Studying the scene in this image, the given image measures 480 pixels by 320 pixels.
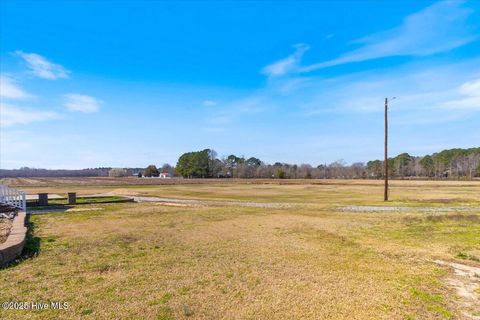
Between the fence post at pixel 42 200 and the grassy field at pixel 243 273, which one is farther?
the fence post at pixel 42 200

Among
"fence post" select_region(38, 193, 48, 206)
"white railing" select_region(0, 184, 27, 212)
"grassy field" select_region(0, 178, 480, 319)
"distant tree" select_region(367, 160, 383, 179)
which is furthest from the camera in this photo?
"distant tree" select_region(367, 160, 383, 179)

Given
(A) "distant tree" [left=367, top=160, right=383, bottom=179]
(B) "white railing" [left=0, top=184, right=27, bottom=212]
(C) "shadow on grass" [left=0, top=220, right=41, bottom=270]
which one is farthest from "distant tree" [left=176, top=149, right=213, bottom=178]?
(C) "shadow on grass" [left=0, top=220, right=41, bottom=270]

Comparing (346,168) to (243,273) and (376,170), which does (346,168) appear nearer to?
(376,170)

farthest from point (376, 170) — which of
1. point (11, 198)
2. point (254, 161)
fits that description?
point (11, 198)

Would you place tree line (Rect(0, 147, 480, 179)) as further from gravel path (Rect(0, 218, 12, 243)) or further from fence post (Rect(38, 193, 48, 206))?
gravel path (Rect(0, 218, 12, 243))

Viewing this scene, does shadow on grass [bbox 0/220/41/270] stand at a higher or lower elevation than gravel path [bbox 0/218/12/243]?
lower

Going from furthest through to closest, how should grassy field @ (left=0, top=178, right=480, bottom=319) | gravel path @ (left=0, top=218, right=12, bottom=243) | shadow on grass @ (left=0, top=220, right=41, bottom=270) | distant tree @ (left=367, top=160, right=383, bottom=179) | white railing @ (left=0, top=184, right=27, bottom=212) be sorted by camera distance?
distant tree @ (left=367, top=160, right=383, bottom=179) < white railing @ (left=0, top=184, right=27, bottom=212) < gravel path @ (left=0, top=218, right=12, bottom=243) < shadow on grass @ (left=0, top=220, right=41, bottom=270) < grassy field @ (left=0, top=178, right=480, bottom=319)

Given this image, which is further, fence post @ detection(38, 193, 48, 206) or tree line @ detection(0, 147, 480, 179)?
tree line @ detection(0, 147, 480, 179)

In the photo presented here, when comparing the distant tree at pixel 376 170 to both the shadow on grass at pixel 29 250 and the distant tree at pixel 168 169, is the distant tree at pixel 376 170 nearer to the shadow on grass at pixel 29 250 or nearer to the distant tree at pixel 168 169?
the distant tree at pixel 168 169

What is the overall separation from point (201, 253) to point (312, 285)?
3.66 metres

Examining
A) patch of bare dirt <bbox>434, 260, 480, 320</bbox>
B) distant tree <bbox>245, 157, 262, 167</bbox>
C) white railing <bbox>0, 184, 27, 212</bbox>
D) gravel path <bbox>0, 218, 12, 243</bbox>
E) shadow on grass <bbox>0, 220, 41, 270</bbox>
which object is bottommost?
patch of bare dirt <bbox>434, 260, 480, 320</bbox>

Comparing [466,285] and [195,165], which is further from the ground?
[195,165]

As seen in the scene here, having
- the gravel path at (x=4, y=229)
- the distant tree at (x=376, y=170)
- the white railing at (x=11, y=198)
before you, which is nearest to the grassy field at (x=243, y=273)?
the gravel path at (x=4, y=229)

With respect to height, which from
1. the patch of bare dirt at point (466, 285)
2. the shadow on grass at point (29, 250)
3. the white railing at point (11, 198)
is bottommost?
the patch of bare dirt at point (466, 285)
